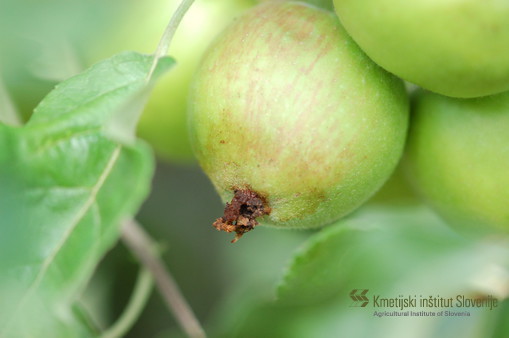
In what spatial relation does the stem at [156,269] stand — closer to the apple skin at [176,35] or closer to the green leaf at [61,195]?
the apple skin at [176,35]

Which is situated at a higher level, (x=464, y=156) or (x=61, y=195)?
(x=61, y=195)

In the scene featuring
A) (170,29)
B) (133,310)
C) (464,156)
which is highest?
(170,29)

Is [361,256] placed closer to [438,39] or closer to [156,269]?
[438,39]

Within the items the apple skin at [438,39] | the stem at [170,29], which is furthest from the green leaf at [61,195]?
the apple skin at [438,39]

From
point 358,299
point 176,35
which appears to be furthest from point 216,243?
point 358,299

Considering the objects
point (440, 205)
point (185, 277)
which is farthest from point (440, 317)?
point (185, 277)

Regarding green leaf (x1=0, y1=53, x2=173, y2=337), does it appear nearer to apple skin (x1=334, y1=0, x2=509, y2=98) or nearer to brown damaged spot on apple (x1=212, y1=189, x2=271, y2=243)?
brown damaged spot on apple (x1=212, y1=189, x2=271, y2=243)
